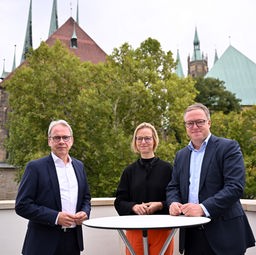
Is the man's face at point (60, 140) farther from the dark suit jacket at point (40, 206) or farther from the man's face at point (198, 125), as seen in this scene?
the man's face at point (198, 125)

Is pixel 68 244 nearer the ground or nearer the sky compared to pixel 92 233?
nearer the sky

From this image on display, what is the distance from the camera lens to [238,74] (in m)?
39.4

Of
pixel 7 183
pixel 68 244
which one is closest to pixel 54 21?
pixel 7 183

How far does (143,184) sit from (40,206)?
2.78 feet

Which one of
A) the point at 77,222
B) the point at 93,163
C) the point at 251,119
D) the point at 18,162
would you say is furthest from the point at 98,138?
the point at 77,222

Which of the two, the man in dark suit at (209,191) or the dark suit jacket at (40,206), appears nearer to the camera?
the man in dark suit at (209,191)

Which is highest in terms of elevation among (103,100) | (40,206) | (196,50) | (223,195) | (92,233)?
(196,50)

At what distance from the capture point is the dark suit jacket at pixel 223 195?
216 cm

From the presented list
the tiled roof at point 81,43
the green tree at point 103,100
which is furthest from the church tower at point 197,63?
the green tree at point 103,100

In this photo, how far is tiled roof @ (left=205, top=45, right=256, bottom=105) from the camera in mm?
38469

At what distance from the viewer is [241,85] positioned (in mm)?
39031

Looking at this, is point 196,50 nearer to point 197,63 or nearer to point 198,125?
point 197,63

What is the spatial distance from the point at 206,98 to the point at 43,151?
54.5ft

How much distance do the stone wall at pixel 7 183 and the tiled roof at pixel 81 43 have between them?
11.4m
